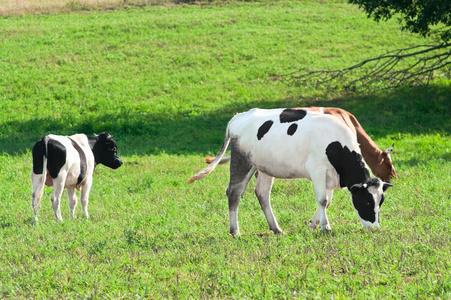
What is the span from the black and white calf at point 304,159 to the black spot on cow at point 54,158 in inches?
143

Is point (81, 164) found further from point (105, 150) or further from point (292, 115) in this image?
point (292, 115)

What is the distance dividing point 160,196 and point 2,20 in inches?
1182

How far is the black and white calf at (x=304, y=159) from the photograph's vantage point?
8.87m

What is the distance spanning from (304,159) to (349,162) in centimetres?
70

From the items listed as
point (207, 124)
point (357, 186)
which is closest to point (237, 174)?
point (357, 186)

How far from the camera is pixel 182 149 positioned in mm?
20453

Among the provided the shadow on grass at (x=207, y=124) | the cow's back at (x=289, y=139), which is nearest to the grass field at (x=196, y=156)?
Answer: the shadow on grass at (x=207, y=124)

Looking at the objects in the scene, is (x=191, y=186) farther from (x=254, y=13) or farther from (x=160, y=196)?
(x=254, y=13)

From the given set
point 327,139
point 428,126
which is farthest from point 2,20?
point 327,139

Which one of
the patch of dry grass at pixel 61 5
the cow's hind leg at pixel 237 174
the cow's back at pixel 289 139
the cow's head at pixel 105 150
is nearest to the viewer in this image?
the cow's back at pixel 289 139

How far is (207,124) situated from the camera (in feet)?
78.6

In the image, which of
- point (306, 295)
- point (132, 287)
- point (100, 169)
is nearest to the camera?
point (306, 295)

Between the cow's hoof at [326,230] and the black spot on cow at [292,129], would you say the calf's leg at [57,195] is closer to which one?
the black spot on cow at [292,129]

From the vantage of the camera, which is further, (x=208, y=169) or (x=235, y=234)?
(x=208, y=169)
